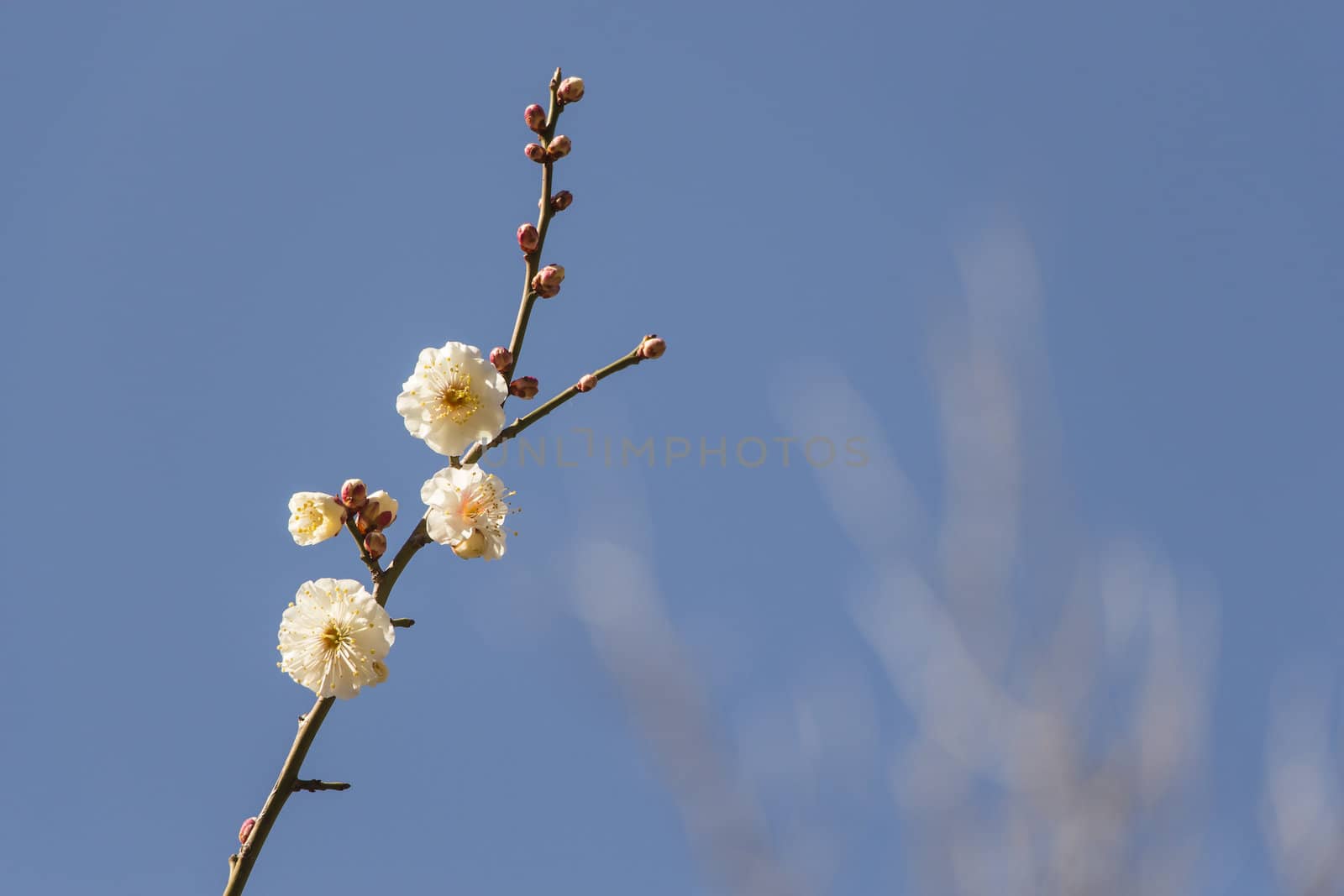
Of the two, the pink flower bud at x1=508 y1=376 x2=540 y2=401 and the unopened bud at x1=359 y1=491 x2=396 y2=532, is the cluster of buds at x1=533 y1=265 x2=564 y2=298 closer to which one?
the pink flower bud at x1=508 y1=376 x2=540 y2=401

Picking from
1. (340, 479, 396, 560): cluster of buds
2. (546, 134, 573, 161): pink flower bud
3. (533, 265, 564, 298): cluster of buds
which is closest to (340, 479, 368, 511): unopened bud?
(340, 479, 396, 560): cluster of buds

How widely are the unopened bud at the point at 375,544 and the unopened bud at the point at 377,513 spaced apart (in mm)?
55

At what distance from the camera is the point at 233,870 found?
127 centimetres

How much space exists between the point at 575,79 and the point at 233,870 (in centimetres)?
131

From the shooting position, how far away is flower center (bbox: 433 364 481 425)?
180 cm

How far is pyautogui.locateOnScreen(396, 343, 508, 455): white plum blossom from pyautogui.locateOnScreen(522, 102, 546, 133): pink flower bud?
404 millimetres

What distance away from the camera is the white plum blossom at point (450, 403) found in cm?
179

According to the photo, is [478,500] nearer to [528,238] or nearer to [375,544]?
[375,544]

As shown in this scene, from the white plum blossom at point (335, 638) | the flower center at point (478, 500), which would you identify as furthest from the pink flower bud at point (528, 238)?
the white plum blossom at point (335, 638)

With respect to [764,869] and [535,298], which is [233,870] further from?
[764,869]

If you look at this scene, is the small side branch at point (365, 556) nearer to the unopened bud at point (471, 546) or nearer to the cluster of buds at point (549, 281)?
the unopened bud at point (471, 546)

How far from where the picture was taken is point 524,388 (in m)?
1.80

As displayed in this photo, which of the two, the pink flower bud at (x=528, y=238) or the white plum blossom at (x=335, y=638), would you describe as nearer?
the white plum blossom at (x=335, y=638)

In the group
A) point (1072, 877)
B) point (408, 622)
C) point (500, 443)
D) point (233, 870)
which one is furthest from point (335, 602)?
point (1072, 877)
